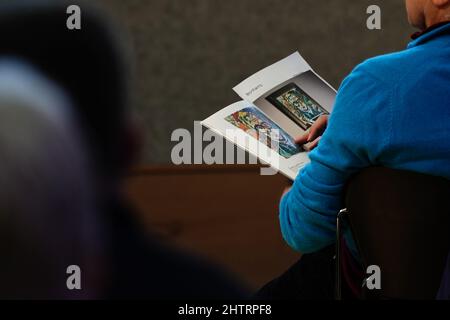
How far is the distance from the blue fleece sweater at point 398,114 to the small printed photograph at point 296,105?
0.20 metres

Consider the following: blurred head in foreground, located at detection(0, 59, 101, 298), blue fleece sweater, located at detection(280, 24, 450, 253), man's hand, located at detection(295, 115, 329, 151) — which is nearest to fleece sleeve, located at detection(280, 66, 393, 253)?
blue fleece sweater, located at detection(280, 24, 450, 253)

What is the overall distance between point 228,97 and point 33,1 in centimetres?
201

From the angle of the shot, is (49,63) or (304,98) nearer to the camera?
(49,63)

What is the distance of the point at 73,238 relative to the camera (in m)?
0.61

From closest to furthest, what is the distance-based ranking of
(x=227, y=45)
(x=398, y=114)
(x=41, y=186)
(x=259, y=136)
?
(x=41, y=186) → (x=398, y=114) → (x=259, y=136) → (x=227, y=45)

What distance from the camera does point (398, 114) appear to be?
45.5 inches

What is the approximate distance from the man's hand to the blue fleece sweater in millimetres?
154

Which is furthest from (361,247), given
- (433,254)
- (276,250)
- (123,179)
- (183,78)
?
(183,78)

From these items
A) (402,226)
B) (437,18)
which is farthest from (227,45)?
(402,226)

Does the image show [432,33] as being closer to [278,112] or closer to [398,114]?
[398,114]

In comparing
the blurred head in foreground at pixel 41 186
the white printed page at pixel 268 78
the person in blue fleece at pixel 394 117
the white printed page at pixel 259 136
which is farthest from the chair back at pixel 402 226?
the blurred head in foreground at pixel 41 186

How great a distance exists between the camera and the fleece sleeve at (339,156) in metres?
1.17

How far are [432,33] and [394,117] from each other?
0.16 meters
